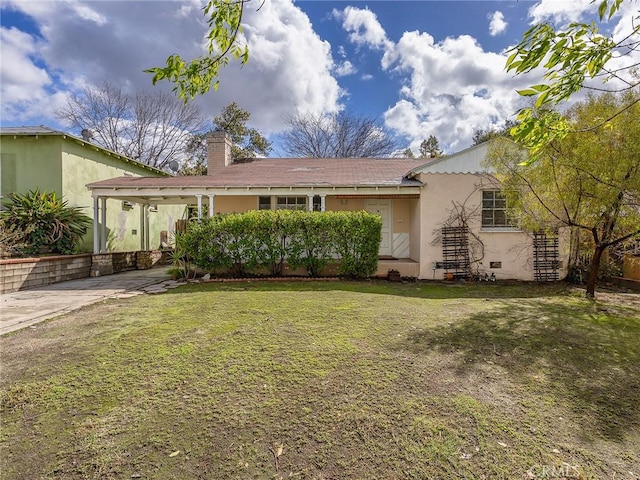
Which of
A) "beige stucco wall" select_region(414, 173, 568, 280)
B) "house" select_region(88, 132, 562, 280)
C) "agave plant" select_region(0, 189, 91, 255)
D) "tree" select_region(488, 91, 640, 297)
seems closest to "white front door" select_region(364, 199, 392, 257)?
"house" select_region(88, 132, 562, 280)

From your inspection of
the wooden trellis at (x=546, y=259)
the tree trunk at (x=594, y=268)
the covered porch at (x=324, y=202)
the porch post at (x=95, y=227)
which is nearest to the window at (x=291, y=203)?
the covered porch at (x=324, y=202)

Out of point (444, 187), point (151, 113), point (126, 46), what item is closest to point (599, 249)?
point (444, 187)

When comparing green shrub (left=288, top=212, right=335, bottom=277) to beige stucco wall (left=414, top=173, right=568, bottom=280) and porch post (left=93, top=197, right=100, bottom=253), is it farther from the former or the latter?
porch post (left=93, top=197, right=100, bottom=253)

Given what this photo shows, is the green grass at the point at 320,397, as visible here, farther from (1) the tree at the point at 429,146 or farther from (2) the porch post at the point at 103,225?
(1) the tree at the point at 429,146

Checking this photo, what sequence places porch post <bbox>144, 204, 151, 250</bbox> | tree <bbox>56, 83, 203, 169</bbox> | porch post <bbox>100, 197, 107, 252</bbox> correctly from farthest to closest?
tree <bbox>56, 83, 203, 169</bbox>, porch post <bbox>144, 204, 151, 250</bbox>, porch post <bbox>100, 197, 107, 252</bbox>

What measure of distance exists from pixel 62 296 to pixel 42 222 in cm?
473

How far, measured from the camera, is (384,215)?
12.3 metres

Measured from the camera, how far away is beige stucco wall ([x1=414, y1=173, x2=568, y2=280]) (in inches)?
398

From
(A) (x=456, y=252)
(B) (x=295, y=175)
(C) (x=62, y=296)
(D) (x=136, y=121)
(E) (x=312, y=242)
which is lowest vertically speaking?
(C) (x=62, y=296)

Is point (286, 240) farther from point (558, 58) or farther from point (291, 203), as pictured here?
point (558, 58)

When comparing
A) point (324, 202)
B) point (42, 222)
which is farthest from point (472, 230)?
point (42, 222)

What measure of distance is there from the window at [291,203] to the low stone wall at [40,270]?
7018 millimetres

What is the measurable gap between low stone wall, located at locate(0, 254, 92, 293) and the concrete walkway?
278 millimetres

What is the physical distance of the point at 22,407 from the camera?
268 centimetres
